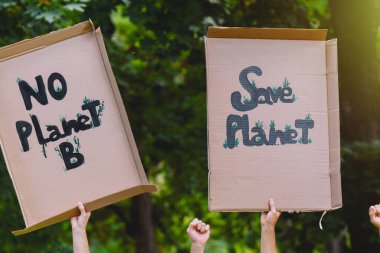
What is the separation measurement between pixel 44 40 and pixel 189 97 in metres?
4.58

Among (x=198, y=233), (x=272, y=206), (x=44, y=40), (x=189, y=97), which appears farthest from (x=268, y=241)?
(x=189, y=97)

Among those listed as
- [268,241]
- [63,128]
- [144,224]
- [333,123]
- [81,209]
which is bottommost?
[144,224]

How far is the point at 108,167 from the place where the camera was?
10.7 ft

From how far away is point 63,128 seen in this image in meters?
3.23

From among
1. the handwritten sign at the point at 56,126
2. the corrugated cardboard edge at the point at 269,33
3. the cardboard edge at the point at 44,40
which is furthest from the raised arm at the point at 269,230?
the cardboard edge at the point at 44,40

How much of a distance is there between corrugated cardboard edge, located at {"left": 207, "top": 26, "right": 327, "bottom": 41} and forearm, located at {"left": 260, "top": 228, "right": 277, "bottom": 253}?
0.92m

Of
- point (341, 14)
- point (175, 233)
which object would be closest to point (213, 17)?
point (341, 14)

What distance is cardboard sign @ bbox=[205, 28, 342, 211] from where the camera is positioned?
10.8ft

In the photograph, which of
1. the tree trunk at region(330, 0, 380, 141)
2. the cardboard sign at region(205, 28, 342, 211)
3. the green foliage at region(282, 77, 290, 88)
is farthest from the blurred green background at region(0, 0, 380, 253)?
the green foliage at region(282, 77, 290, 88)

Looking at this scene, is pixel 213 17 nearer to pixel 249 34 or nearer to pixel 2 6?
pixel 2 6

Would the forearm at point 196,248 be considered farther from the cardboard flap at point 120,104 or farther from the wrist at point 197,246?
the cardboard flap at point 120,104

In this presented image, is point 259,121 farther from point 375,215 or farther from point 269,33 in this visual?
point 375,215

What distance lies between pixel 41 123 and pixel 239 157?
93 cm

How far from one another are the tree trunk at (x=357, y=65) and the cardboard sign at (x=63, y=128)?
3.28 metres
